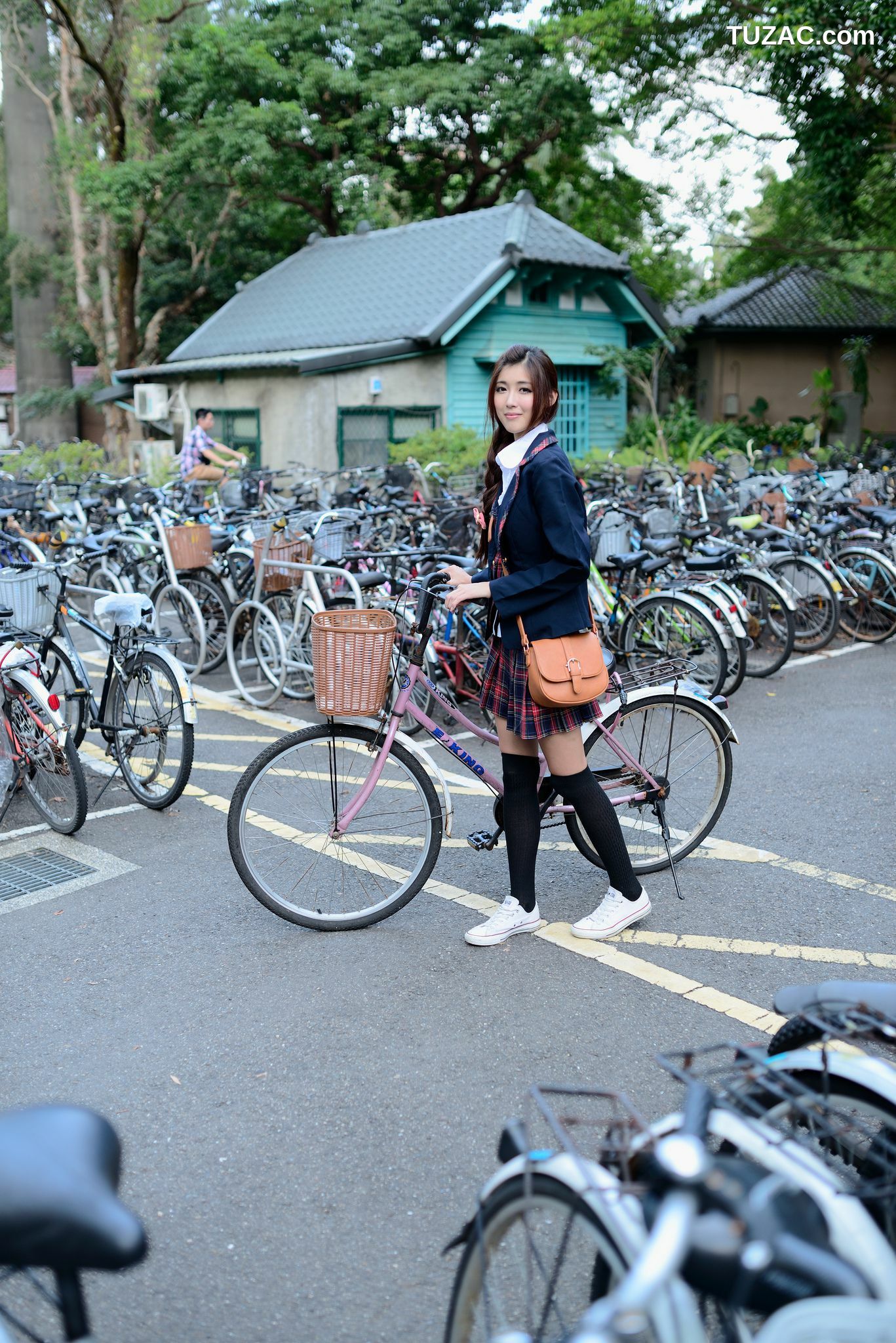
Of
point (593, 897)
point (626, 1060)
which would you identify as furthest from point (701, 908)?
point (626, 1060)

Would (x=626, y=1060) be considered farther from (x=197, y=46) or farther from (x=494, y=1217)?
(x=197, y=46)

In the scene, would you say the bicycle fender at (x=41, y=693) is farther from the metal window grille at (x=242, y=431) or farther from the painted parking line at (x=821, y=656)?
the metal window grille at (x=242, y=431)

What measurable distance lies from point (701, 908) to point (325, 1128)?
73.9 inches

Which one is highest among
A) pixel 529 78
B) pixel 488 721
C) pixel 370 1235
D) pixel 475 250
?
pixel 529 78

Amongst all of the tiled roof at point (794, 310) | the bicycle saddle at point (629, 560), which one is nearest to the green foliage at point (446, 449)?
the bicycle saddle at point (629, 560)

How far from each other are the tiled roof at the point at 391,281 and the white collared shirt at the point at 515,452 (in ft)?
47.7

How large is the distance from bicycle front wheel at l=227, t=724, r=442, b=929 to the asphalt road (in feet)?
0.44

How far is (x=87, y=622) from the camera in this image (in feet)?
19.9

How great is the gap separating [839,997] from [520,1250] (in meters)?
0.70

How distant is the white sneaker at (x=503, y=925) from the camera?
13.5ft

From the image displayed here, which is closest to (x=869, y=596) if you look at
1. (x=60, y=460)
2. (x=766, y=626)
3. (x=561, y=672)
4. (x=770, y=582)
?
(x=766, y=626)

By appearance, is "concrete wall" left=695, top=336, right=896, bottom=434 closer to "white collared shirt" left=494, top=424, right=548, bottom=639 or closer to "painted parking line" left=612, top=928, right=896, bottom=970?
"painted parking line" left=612, top=928, right=896, bottom=970

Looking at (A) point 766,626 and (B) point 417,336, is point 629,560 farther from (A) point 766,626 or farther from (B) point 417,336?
(B) point 417,336

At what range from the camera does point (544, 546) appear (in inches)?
148
